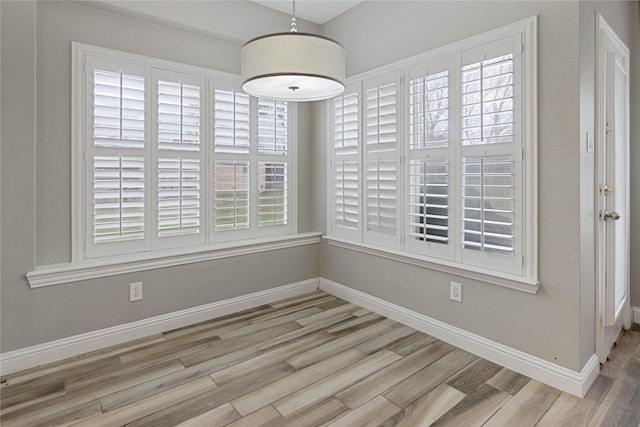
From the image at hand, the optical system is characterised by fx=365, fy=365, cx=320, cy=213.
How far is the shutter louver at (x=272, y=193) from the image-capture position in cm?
361

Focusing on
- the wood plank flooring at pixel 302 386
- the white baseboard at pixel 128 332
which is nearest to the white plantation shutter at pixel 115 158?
the white baseboard at pixel 128 332

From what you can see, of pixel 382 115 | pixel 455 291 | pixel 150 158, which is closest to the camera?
pixel 455 291

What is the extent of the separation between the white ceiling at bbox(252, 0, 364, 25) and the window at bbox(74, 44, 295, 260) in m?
0.82

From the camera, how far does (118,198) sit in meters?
2.77

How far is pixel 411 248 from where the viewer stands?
9.80 ft

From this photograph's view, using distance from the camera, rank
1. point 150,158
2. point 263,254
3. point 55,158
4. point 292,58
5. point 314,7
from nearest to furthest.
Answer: point 292,58, point 55,158, point 150,158, point 314,7, point 263,254

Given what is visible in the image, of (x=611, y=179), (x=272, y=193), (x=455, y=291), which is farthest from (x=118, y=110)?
(x=611, y=179)

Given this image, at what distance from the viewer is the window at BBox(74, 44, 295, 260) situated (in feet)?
8.80

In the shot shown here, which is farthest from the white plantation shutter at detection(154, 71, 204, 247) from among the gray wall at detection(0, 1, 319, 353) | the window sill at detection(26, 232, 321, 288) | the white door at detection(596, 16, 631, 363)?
the white door at detection(596, 16, 631, 363)

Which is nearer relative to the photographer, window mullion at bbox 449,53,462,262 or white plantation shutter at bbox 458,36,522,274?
white plantation shutter at bbox 458,36,522,274

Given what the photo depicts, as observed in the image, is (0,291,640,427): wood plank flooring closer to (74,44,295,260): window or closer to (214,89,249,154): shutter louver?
(74,44,295,260): window

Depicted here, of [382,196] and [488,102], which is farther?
Answer: [382,196]

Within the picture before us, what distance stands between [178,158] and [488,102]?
2.41 metres

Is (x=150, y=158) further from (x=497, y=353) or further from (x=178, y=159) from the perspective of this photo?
(x=497, y=353)
